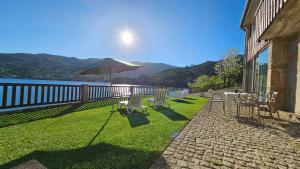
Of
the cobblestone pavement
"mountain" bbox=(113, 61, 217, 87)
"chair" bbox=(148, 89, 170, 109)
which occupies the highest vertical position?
"mountain" bbox=(113, 61, 217, 87)

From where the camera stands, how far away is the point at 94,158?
2.87 metres

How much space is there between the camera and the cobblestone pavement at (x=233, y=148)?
2.88 metres

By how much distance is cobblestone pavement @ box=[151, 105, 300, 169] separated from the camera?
2.88 meters

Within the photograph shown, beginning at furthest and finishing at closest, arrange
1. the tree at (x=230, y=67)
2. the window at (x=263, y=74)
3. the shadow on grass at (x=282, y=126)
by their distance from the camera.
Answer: the tree at (x=230, y=67), the window at (x=263, y=74), the shadow on grass at (x=282, y=126)

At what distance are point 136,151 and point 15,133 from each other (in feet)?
8.81

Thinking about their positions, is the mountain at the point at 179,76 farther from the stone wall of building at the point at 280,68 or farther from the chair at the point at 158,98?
the stone wall of building at the point at 280,68

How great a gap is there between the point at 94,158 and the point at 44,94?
225 inches

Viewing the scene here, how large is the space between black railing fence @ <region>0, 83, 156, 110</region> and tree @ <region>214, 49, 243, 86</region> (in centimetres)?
2886

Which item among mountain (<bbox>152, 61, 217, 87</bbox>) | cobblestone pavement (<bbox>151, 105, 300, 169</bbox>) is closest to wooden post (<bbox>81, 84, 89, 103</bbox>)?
cobblestone pavement (<bbox>151, 105, 300, 169</bbox>)

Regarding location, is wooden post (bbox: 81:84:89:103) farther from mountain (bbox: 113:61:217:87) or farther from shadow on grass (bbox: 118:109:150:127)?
mountain (bbox: 113:61:217:87)

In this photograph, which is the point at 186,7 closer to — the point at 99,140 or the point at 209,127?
the point at 209,127

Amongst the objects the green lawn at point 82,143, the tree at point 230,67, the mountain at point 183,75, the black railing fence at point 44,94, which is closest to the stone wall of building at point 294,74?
the green lawn at point 82,143

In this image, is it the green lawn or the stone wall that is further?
the stone wall

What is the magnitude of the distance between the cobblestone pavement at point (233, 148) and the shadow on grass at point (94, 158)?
26cm
